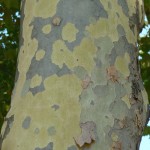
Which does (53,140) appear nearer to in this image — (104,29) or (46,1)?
(104,29)

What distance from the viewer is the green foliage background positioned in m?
3.63

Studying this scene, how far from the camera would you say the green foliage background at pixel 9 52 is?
3.63 m

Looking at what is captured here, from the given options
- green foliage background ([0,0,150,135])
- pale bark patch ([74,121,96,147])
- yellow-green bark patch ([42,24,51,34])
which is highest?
green foliage background ([0,0,150,135])

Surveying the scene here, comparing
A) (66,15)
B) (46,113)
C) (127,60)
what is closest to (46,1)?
(66,15)

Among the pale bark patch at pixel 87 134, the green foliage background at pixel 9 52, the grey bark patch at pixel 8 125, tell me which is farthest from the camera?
the green foliage background at pixel 9 52

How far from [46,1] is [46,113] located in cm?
46

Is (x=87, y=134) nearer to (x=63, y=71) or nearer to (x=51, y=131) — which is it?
(x=51, y=131)

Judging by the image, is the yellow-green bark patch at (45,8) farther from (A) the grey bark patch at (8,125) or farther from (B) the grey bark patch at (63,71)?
(A) the grey bark patch at (8,125)

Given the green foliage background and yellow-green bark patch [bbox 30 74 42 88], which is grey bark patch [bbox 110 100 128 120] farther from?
the green foliage background

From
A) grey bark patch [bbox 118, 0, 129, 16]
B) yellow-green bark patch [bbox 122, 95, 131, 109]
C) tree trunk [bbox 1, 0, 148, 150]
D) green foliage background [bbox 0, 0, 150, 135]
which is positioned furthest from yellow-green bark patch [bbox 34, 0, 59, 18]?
green foliage background [bbox 0, 0, 150, 135]

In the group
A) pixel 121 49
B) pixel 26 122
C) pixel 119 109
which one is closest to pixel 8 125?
pixel 26 122

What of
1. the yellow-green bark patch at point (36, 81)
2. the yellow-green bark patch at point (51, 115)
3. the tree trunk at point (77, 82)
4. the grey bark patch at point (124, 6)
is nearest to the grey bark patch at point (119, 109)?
the tree trunk at point (77, 82)

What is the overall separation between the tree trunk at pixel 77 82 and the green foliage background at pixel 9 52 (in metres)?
2.01

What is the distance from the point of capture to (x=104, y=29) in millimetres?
1507
